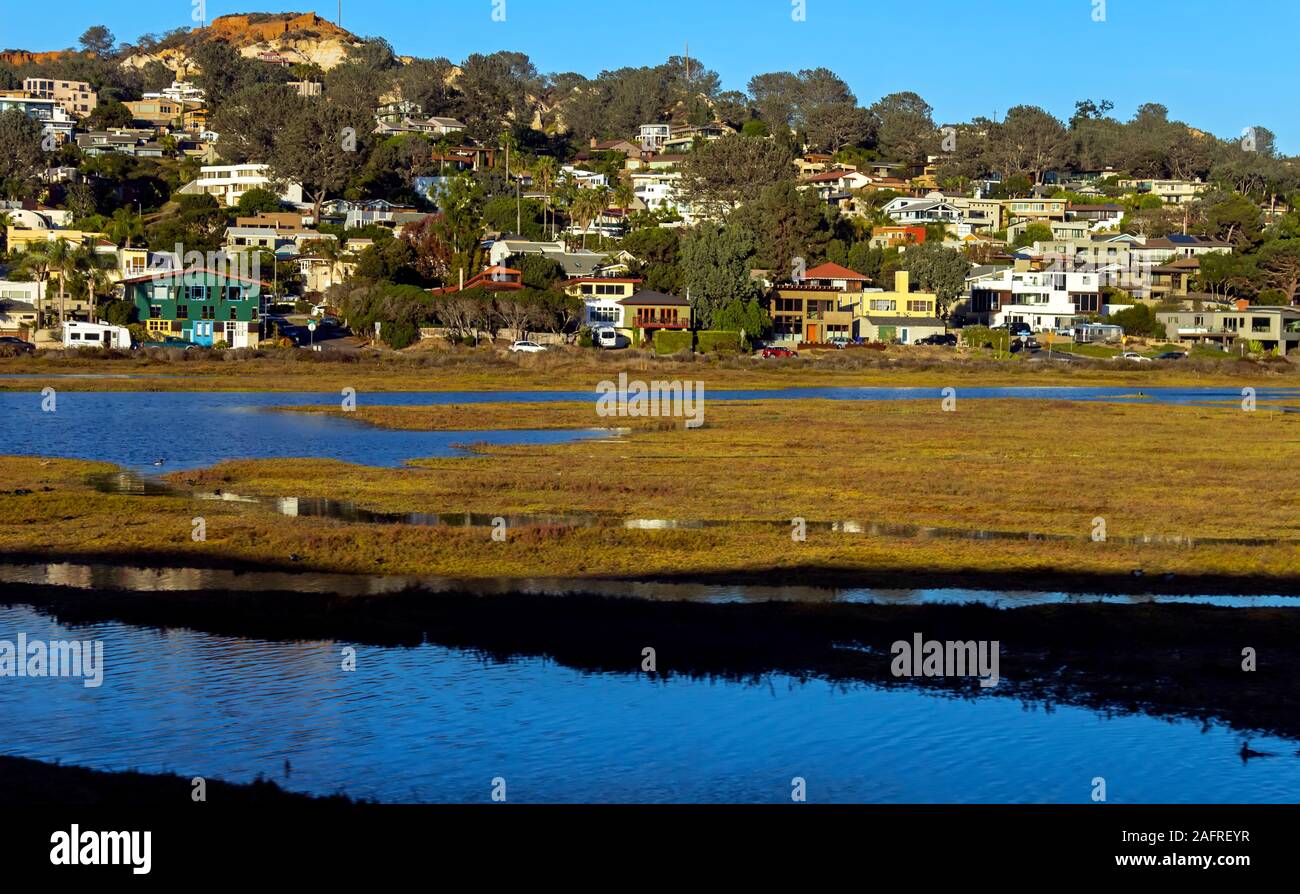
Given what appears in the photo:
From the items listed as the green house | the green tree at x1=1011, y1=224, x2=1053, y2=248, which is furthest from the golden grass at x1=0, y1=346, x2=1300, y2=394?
the green tree at x1=1011, y1=224, x2=1053, y2=248

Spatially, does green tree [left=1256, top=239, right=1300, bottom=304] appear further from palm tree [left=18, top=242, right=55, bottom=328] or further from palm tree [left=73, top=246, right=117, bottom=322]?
palm tree [left=18, top=242, right=55, bottom=328]

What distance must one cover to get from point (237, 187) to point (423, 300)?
6302 cm

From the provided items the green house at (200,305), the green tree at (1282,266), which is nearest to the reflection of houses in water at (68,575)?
the green house at (200,305)

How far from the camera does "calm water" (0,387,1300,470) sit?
5184 cm

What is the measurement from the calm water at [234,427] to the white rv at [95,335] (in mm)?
32616

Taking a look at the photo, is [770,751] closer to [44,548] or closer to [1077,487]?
[44,548]

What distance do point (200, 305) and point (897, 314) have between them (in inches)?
2328

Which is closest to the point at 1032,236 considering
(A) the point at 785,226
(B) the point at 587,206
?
(A) the point at 785,226

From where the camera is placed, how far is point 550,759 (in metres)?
19.4

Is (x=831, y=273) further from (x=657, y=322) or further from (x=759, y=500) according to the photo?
(x=759, y=500)

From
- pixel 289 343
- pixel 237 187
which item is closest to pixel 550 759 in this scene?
pixel 289 343

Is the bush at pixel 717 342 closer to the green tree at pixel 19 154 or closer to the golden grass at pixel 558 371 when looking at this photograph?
the golden grass at pixel 558 371

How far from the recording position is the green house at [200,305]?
114188mm

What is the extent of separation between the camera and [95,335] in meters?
111
